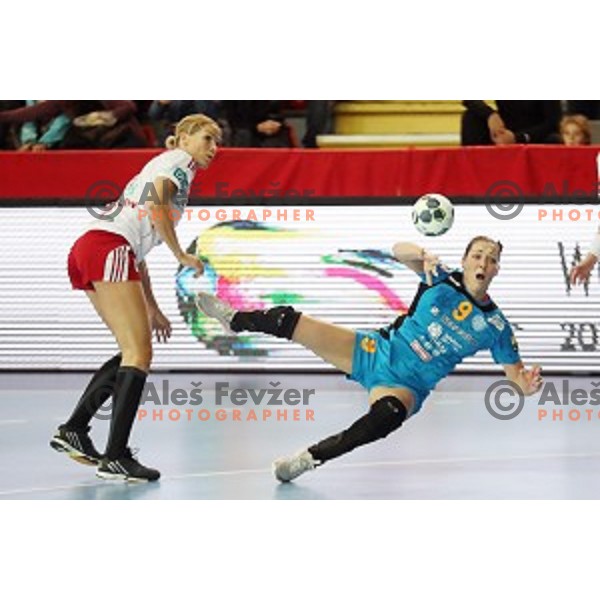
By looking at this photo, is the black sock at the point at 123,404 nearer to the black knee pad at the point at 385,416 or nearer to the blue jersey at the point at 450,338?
the black knee pad at the point at 385,416

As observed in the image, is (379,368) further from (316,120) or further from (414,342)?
(316,120)

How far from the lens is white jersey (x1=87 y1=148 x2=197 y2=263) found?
7750 mm

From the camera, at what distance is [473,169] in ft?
39.8

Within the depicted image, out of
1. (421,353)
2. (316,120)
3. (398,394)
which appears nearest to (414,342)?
(421,353)

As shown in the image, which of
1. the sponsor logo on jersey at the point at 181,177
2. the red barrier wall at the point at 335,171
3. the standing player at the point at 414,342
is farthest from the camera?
the red barrier wall at the point at 335,171

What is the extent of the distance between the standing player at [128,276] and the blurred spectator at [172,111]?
5413 mm

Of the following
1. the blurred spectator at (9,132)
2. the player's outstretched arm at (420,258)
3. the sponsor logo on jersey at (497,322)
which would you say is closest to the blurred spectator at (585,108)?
the blurred spectator at (9,132)

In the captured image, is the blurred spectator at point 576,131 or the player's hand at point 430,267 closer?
the player's hand at point 430,267

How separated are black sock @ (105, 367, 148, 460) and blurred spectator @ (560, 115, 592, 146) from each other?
564 centimetres

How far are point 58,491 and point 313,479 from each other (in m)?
1.21

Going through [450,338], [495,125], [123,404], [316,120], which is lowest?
[123,404]

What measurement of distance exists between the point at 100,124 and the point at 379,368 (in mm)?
6056

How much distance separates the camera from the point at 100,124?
13195 millimetres

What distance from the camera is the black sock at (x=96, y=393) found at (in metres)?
7.90
